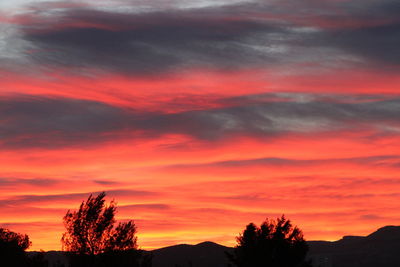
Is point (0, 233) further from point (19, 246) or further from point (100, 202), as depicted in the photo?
point (100, 202)

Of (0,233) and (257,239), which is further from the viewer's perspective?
(0,233)

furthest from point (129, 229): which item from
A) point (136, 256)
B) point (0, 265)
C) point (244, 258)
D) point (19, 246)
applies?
point (19, 246)

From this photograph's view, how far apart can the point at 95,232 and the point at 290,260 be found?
108 feet

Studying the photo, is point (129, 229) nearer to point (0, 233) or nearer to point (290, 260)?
point (290, 260)

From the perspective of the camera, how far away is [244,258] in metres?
110

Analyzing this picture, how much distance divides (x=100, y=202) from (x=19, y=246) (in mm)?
34428

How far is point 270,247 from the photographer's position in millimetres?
110000

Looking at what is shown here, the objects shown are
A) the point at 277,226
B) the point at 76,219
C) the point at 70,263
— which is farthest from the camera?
the point at 277,226

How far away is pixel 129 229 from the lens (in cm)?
9562

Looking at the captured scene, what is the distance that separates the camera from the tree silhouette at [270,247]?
4225 inches

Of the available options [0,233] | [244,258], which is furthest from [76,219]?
[0,233]

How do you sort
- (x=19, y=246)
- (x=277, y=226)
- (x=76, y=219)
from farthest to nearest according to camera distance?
(x=19, y=246)
(x=277, y=226)
(x=76, y=219)

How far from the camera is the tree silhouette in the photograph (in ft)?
352

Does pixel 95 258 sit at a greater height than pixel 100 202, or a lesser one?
lesser
